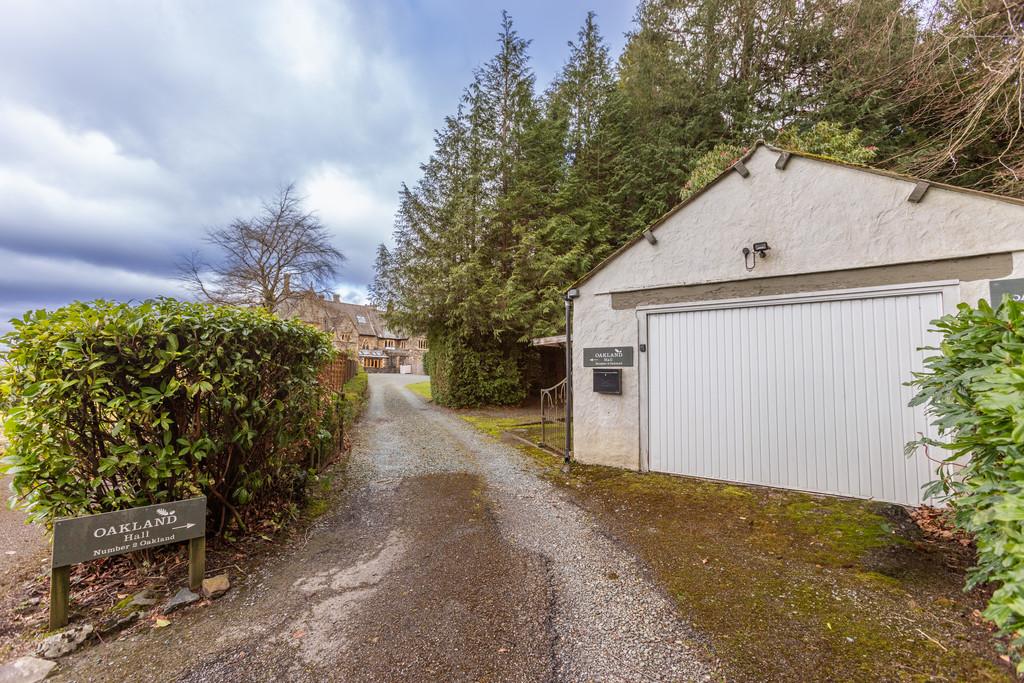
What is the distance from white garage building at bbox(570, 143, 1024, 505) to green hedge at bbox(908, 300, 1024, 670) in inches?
87.5

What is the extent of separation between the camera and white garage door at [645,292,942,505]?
4223 mm

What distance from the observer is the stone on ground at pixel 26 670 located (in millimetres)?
1983

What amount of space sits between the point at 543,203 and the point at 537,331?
509cm

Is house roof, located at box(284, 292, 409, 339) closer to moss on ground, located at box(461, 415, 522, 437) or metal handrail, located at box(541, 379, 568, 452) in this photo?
moss on ground, located at box(461, 415, 522, 437)

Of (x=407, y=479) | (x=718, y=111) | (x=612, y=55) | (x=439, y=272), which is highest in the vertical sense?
(x=612, y=55)

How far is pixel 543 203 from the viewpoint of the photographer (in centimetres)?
1441

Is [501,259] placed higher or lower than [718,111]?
lower

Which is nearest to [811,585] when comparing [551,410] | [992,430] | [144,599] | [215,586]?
[992,430]

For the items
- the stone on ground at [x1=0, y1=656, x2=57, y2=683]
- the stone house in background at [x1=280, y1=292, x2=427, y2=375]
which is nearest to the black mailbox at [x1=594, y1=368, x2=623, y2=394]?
the stone on ground at [x1=0, y1=656, x2=57, y2=683]

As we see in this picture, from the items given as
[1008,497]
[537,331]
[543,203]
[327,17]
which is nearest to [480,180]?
[543,203]

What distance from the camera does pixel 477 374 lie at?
14312mm

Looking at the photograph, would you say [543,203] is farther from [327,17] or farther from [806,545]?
[806,545]

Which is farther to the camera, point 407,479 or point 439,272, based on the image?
point 439,272

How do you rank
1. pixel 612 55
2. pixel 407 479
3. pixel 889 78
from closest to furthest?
1. pixel 407 479
2. pixel 889 78
3. pixel 612 55
